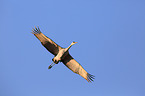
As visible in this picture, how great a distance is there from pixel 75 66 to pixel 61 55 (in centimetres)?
195

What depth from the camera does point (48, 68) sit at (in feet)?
101

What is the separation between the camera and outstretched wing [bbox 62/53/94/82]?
31.0m

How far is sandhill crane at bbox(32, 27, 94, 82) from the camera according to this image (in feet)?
98.1

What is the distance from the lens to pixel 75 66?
31391 millimetres

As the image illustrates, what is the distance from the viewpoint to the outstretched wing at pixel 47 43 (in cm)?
2974

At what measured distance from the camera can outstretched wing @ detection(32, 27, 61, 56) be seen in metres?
29.7

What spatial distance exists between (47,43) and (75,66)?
3655 mm

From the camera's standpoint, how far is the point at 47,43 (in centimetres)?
3028

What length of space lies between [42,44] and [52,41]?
99 centimetres

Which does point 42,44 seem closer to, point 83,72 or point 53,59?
point 53,59

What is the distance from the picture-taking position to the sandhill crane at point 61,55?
1177 inches

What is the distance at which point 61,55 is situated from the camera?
3052 cm

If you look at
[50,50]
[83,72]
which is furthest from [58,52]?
[83,72]

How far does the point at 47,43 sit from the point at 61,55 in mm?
1760
